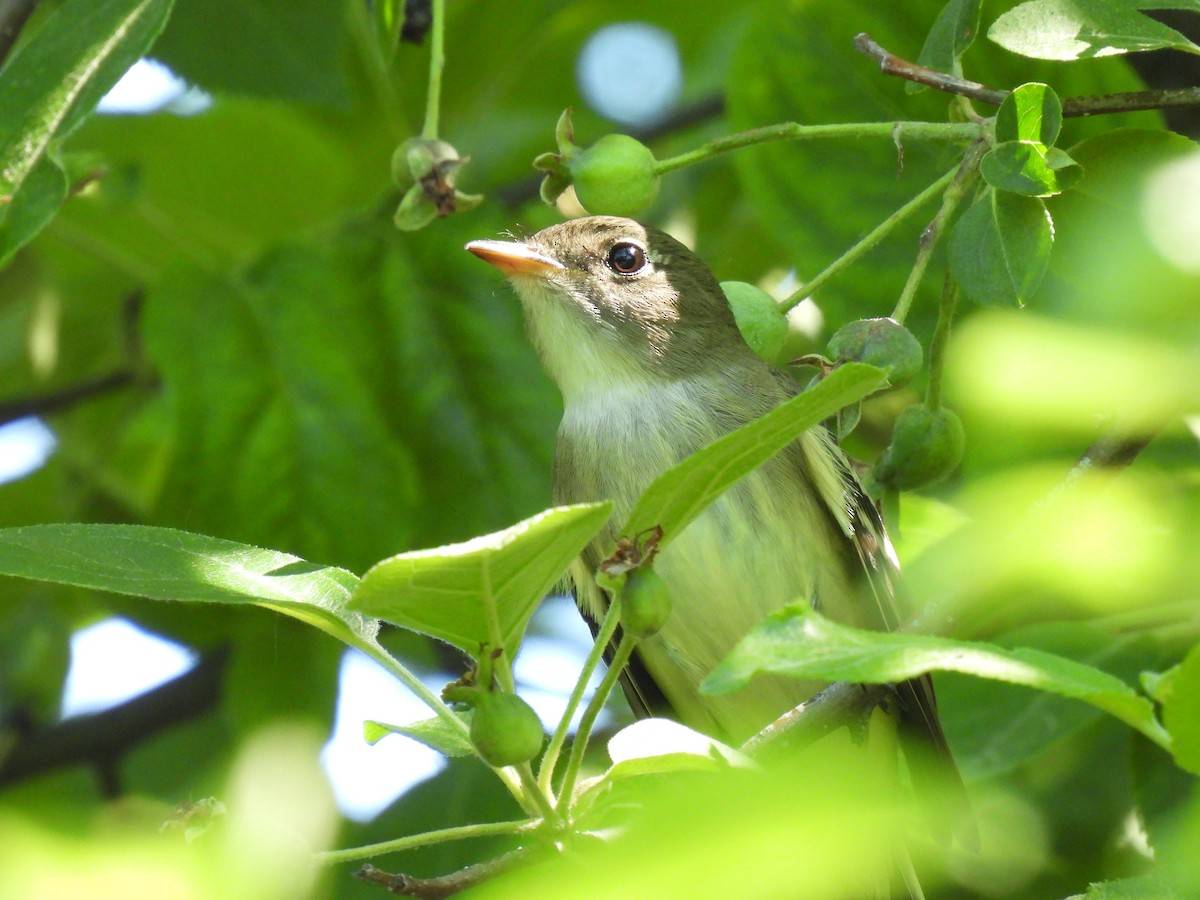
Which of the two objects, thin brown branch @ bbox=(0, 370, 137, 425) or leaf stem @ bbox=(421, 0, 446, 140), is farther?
thin brown branch @ bbox=(0, 370, 137, 425)

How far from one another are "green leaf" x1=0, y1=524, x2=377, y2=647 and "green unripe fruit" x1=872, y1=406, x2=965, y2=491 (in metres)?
A: 1.04

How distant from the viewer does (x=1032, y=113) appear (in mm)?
2502

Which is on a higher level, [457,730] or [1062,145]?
[1062,145]

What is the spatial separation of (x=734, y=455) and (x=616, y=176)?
0.97 metres

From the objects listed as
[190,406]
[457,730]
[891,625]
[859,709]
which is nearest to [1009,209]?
[859,709]

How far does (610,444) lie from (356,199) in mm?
1858

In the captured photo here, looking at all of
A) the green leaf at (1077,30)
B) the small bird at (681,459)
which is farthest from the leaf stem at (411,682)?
the small bird at (681,459)

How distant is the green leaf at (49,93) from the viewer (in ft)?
8.88

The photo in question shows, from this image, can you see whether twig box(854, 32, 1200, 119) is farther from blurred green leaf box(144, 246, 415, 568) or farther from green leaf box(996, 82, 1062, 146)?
blurred green leaf box(144, 246, 415, 568)

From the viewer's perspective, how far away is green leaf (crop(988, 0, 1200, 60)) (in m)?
2.54

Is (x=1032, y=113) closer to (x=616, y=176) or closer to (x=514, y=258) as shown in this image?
(x=616, y=176)

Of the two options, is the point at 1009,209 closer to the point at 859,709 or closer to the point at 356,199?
the point at 859,709

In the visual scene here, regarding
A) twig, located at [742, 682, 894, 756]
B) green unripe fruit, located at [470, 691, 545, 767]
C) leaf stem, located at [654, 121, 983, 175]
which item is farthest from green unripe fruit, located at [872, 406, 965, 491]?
green unripe fruit, located at [470, 691, 545, 767]

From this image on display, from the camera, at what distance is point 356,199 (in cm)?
556
